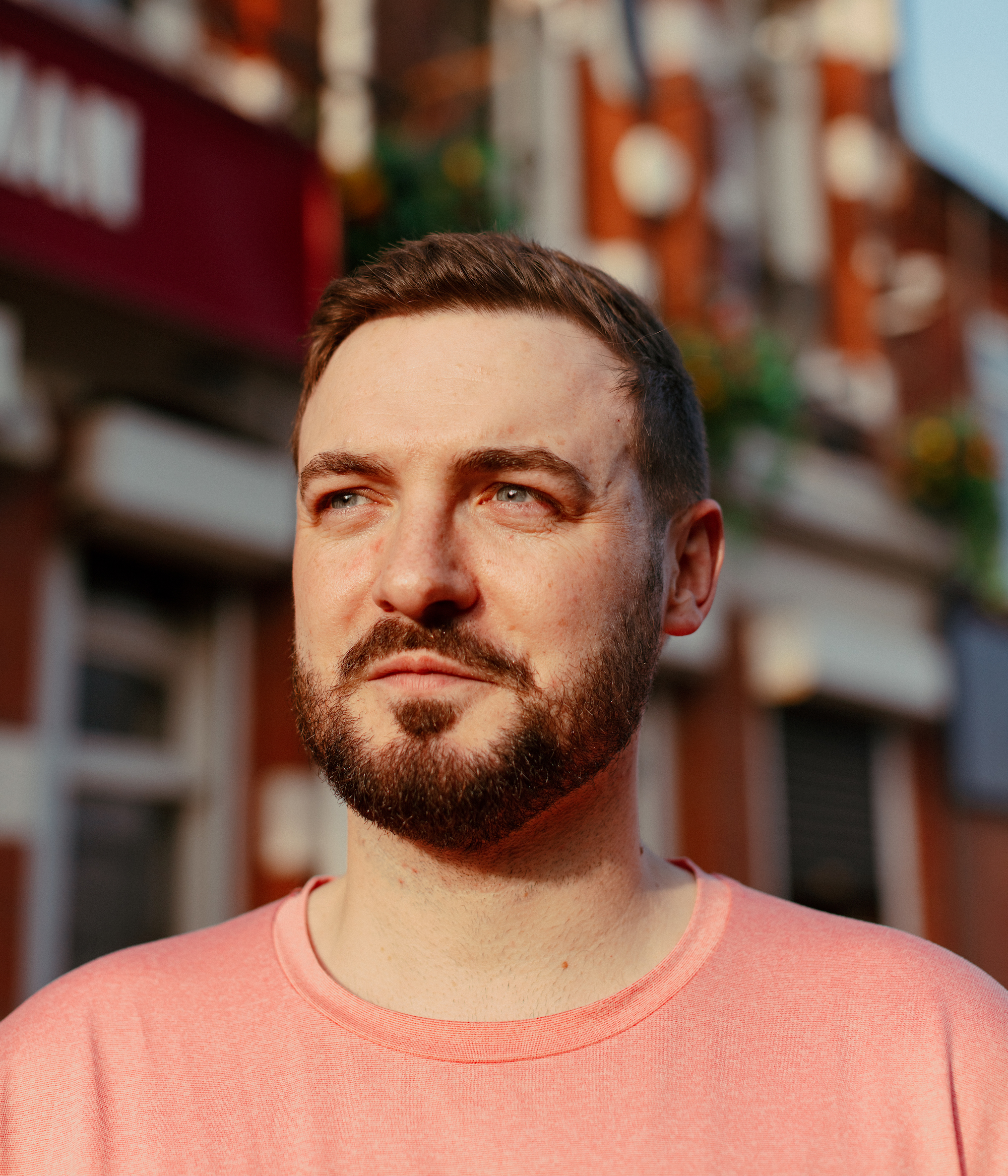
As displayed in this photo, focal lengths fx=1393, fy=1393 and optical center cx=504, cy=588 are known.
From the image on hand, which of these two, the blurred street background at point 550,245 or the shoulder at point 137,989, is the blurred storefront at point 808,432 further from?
the shoulder at point 137,989

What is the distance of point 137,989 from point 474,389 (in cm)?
81

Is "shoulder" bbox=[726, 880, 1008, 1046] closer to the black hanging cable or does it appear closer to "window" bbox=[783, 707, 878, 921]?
the black hanging cable

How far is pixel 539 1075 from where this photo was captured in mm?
1479

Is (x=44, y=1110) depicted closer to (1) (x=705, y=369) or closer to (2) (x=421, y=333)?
(2) (x=421, y=333)

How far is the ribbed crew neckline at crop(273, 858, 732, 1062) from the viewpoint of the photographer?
1.50 m

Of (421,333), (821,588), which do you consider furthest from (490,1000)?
(821,588)

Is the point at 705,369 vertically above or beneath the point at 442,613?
above

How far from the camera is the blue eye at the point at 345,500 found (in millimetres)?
1747

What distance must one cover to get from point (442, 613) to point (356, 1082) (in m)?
0.52

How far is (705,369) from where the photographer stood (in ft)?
23.6

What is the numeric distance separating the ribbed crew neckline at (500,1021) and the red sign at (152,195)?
3.27 meters

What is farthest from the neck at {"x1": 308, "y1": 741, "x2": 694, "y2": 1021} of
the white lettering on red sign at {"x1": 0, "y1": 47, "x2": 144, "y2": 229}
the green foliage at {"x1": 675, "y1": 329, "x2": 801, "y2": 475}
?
the green foliage at {"x1": 675, "y1": 329, "x2": 801, "y2": 475}

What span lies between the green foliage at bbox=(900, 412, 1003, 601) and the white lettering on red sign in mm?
5528

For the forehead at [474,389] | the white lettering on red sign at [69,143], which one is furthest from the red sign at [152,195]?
the forehead at [474,389]
